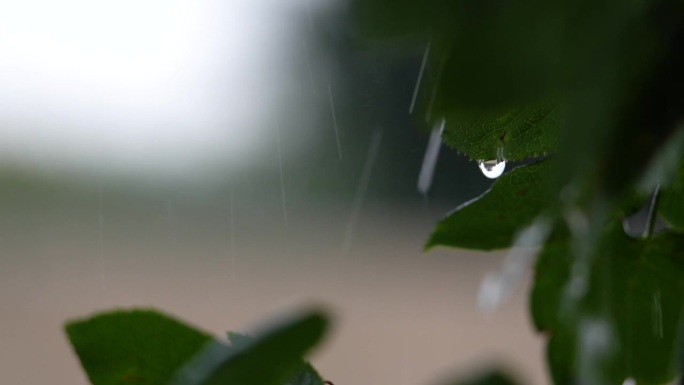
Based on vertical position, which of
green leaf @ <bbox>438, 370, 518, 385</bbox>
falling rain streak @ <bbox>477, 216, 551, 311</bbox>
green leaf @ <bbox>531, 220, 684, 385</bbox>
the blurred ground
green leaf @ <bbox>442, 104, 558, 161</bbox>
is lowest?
the blurred ground

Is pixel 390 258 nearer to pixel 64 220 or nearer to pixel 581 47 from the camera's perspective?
pixel 64 220

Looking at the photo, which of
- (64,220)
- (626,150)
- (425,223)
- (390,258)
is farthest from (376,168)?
(626,150)

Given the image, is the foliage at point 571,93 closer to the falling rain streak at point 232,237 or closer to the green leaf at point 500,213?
the green leaf at point 500,213

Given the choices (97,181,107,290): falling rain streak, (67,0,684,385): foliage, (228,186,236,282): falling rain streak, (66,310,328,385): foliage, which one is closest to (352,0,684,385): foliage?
(67,0,684,385): foliage

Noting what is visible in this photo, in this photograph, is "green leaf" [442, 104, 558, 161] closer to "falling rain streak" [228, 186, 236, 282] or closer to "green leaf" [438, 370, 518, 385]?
"green leaf" [438, 370, 518, 385]

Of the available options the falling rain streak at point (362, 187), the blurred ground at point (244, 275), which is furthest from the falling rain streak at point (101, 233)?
the falling rain streak at point (362, 187)

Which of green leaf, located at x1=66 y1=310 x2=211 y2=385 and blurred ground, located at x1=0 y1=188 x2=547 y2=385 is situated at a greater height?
green leaf, located at x1=66 y1=310 x2=211 y2=385

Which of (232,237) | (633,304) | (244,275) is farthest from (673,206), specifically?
(232,237)
